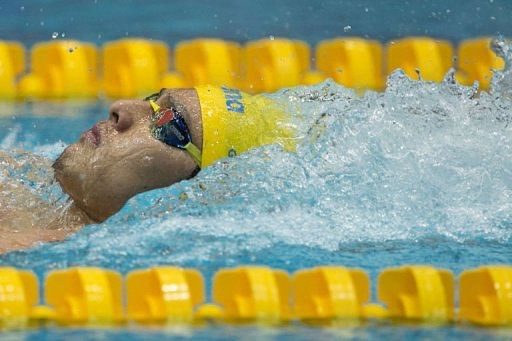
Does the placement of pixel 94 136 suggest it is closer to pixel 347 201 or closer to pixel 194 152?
pixel 194 152

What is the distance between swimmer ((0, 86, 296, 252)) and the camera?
2.76 meters

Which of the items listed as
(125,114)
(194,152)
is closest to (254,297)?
(194,152)

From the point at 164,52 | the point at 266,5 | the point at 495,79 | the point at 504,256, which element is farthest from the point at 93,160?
the point at 266,5

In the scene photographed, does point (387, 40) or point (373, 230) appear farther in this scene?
point (387, 40)

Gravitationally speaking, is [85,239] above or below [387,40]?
below

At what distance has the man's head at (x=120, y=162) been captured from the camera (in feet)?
9.04

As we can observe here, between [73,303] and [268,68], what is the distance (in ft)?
9.24

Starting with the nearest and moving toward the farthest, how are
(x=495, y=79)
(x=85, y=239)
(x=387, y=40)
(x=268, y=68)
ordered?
(x=85, y=239)
(x=495, y=79)
(x=268, y=68)
(x=387, y=40)

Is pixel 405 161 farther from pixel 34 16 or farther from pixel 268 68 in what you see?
pixel 34 16

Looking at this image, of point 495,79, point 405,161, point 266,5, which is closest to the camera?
point 405,161

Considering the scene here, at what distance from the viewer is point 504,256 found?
9.12 ft

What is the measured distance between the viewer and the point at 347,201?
2934mm

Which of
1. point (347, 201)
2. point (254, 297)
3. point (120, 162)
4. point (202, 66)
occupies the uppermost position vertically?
point (202, 66)

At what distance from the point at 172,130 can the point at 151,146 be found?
0.23 feet
